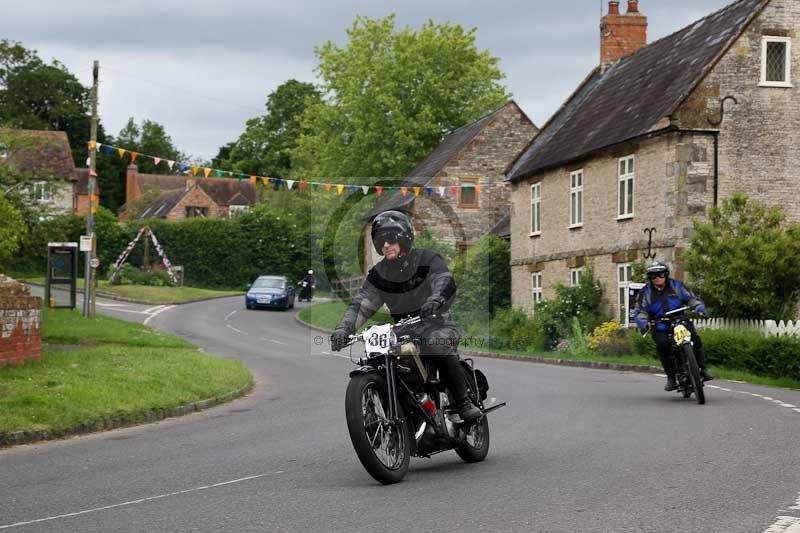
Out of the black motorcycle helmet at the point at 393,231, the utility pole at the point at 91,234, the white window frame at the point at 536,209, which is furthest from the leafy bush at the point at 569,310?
the black motorcycle helmet at the point at 393,231

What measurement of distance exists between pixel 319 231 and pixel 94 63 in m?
37.1

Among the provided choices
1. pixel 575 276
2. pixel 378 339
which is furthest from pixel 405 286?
pixel 575 276

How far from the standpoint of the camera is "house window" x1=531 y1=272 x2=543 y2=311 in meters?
40.1

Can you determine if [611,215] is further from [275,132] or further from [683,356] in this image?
[275,132]

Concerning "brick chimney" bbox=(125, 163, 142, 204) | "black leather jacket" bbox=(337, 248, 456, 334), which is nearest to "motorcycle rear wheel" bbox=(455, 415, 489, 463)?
"black leather jacket" bbox=(337, 248, 456, 334)

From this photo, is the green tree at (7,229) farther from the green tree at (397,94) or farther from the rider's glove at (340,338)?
the green tree at (397,94)

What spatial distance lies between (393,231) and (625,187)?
82.1 ft

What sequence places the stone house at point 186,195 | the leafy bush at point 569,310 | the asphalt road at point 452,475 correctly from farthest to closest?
the stone house at point 186,195 → the leafy bush at point 569,310 → the asphalt road at point 452,475

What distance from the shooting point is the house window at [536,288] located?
40.1 m

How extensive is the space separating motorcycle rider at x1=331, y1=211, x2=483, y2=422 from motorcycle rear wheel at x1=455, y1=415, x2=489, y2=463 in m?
0.26

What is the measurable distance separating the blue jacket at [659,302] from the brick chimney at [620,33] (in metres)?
27.6

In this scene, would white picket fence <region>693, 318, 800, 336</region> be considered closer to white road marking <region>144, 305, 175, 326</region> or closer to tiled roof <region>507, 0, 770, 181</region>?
tiled roof <region>507, 0, 770, 181</region>

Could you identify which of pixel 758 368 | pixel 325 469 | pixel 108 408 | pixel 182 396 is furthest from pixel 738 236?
pixel 325 469

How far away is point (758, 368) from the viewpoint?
22719mm
